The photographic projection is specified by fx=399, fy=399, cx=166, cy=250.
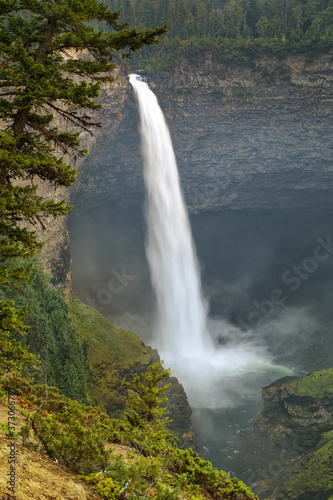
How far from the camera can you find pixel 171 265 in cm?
4616

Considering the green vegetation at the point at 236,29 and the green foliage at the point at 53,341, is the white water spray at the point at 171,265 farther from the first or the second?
the green foliage at the point at 53,341

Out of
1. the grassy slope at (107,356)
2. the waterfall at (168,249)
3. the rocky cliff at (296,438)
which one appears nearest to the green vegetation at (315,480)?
the rocky cliff at (296,438)

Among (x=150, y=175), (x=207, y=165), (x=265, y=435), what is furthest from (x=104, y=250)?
(x=265, y=435)

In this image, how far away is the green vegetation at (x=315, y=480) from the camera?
69.4 feet

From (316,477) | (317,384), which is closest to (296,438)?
(317,384)

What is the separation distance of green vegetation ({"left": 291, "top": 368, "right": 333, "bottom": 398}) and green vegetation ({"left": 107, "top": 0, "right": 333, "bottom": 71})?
30.9 meters

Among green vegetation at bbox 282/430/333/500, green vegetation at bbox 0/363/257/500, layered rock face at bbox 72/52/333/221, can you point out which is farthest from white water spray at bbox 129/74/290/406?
green vegetation at bbox 0/363/257/500

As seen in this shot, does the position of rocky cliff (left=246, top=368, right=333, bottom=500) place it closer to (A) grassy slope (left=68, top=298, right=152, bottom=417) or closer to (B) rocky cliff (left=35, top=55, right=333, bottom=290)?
(A) grassy slope (left=68, top=298, right=152, bottom=417)

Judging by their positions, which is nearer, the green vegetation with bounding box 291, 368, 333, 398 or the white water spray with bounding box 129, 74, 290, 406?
the green vegetation with bounding box 291, 368, 333, 398

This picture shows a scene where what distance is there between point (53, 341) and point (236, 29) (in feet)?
128

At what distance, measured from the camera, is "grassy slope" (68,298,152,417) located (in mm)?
25812

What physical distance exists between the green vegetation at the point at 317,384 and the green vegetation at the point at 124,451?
20.9 meters

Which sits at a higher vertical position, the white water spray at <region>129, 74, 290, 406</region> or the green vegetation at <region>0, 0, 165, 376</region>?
the white water spray at <region>129, 74, 290, 406</region>

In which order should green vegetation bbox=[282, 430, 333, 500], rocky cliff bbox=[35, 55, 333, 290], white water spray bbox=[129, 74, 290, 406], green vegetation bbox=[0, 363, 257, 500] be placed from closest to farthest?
green vegetation bbox=[0, 363, 257, 500]
green vegetation bbox=[282, 430, 333, 500]
rocky cliff bbox=[35, 55, 333, 290]
white water spray bbox=[129, 74, 290, 406]
